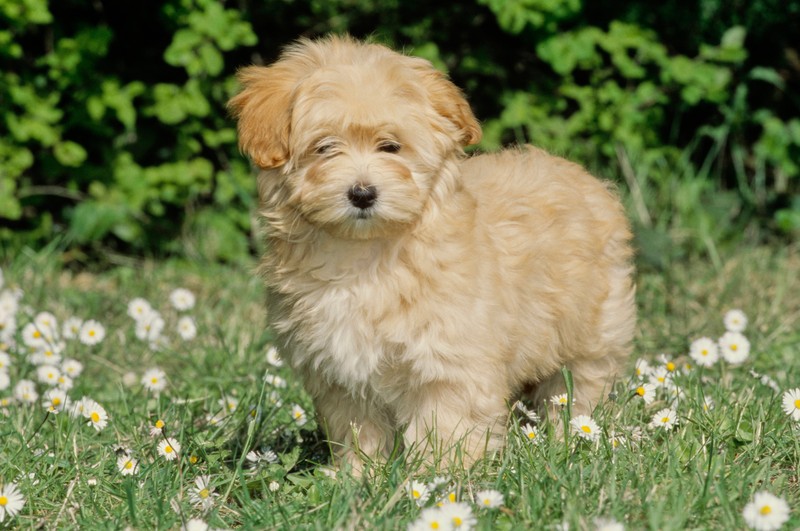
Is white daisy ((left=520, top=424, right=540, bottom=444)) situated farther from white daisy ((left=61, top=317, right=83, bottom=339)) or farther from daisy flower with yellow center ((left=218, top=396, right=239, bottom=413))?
white daisy ((left=61, top=317, right=83, bottom=339))

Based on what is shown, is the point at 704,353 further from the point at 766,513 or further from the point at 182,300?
the point at 182,300

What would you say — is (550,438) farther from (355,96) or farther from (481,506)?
(355,96)

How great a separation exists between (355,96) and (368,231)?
0.40m

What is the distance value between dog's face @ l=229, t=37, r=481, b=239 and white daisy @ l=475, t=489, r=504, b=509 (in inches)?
33.3

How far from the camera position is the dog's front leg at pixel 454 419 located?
10.9 ft

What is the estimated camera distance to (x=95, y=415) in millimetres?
3650

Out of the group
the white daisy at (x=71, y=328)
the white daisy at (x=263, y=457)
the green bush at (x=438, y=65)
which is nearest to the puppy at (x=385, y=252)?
the white daisy at (x=263, y=457)

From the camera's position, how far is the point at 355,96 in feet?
10.5

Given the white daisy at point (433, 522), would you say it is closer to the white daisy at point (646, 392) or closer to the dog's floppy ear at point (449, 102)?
the white daisy at point (646, 392)

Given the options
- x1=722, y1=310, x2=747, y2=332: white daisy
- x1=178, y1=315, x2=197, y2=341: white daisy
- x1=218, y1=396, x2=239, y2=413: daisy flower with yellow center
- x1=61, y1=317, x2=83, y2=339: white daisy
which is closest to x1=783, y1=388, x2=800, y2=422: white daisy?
x1=722, y1=310, x2=747, y2=332: white daisy

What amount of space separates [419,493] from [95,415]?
4.22 ft

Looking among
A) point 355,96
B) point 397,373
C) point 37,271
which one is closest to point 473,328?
point 397,373

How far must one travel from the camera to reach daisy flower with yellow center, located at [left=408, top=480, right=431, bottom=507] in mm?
2979

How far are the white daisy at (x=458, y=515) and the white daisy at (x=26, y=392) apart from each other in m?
2.07
